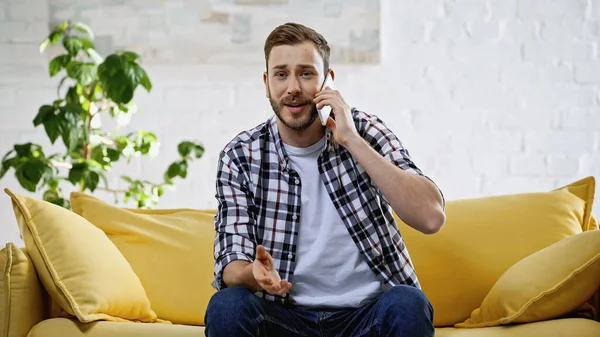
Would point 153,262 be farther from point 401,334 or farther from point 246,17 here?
point 246,17

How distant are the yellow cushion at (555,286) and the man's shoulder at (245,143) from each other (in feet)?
2.56

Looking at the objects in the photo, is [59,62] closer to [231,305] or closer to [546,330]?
[231,305]

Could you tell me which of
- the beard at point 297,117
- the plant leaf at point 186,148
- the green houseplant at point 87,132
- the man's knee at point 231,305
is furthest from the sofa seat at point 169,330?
the plant leaf at point 186,148

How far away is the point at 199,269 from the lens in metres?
2.48

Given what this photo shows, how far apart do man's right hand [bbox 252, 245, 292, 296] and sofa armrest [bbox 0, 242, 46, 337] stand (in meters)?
0.68

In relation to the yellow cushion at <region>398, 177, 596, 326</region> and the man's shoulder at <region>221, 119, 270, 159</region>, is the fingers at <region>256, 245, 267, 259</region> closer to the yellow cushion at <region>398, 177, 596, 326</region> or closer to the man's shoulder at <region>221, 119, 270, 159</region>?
the man's shoulder at <region>221, 119, 270, 159</region>

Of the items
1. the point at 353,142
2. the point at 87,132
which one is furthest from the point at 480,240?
the point at 87,132

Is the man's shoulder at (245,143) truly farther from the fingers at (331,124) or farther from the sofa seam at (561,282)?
the sofa seam at (561,282)

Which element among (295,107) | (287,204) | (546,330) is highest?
(295,107)

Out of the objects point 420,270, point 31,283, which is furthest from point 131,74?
point 420,270

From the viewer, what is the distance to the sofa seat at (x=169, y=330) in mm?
2049

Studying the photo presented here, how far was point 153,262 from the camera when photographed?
8.18ft

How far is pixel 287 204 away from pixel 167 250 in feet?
1.96

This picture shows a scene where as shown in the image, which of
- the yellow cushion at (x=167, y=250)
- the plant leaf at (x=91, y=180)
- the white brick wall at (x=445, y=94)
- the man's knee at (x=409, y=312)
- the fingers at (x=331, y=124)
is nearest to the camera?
the man's knee at (x=409, y=312)
